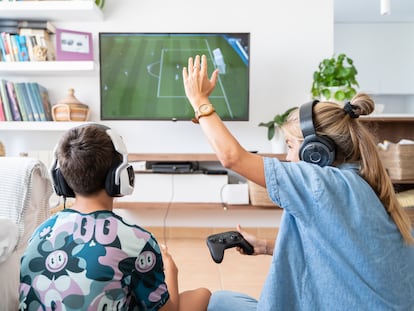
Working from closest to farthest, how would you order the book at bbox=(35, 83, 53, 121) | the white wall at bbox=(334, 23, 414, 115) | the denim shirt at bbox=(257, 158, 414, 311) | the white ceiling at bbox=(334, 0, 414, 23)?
the denim shirt at bbox=(257, 158, 414, 311) → the book at bbox=(35, 83, 53, 121) → the white ceiling at bbox=(334, 0, 414, 23) → the white wall at bbox=(334, 23, 414, 115)

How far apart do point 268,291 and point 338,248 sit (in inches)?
6.5

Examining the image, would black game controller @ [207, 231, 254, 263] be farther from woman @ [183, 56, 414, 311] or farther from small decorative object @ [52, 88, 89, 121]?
small decorative object @ [52, 88, 89, 121]

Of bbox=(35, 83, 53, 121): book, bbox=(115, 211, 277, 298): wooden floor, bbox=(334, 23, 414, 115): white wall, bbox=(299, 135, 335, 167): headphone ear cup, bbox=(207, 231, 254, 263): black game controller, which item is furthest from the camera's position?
bbox=(334, 23, 414, 115): white wall

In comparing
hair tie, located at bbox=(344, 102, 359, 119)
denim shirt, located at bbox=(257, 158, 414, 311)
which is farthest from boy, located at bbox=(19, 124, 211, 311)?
hair tie, located at bbox=(344, 102, 359, 119)

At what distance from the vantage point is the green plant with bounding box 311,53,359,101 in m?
2.55

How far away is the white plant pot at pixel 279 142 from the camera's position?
2.73m

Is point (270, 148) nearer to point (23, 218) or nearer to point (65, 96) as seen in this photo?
point (65, 96)

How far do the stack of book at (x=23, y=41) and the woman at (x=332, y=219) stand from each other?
2.30m

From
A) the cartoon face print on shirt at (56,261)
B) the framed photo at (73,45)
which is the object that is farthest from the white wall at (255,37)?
the cartoon face print on shirt at (56,261)

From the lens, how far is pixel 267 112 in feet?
9.61

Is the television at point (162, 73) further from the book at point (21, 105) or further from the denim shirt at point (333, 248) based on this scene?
the denim shirt at point (333, 248)

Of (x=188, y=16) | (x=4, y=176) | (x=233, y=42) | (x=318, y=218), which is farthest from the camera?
(x=188, y=16)

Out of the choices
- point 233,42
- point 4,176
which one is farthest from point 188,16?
point 4,176

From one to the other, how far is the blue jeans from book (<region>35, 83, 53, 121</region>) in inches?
84.4
